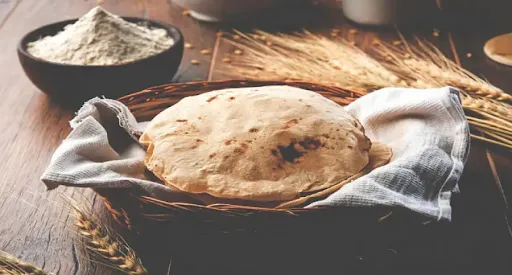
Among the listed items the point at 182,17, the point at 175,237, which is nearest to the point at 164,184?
the point at 175,237

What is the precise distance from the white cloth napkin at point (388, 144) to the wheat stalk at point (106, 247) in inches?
2.1

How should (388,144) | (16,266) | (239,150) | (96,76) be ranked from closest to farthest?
(16,266) → (239,150) → (388,144) → (96,76)

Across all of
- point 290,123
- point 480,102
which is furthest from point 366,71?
point 290,123

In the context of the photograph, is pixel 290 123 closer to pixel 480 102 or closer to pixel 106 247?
pixel 106 247

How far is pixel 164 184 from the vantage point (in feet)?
2.93

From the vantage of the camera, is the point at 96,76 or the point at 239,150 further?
the point at 96,76

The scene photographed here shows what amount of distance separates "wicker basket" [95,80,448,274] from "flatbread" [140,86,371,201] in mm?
50

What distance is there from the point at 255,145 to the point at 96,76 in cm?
50

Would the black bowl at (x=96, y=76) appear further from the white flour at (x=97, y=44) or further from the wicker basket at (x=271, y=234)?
the wicker basket at (x=271, y=234)

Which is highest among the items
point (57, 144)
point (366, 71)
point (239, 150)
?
point (239, 150)

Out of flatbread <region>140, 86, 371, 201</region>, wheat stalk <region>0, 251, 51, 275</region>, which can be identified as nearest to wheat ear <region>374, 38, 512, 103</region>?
flatbread <region>140, 86, 371, 201</region>

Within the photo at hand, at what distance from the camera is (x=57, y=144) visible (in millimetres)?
1241

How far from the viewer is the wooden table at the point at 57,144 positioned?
91 cm

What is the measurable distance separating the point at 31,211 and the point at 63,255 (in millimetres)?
141
